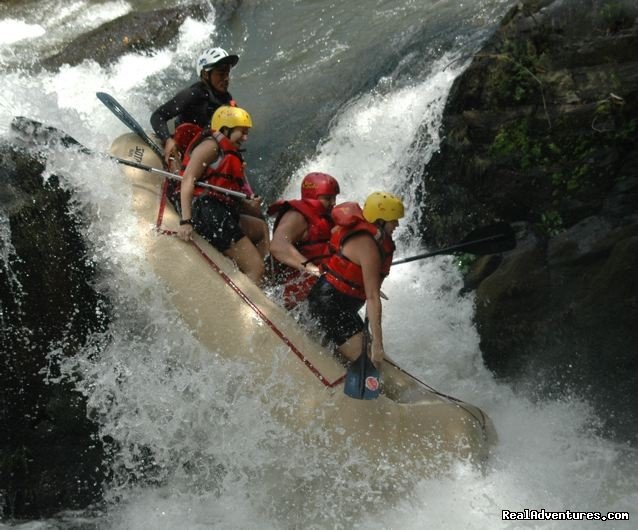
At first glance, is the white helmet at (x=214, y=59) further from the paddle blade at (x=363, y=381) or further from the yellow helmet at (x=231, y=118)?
the paddle blade at (x=363, y=381)

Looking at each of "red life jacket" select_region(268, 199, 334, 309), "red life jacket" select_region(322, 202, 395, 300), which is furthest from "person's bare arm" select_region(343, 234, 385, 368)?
"red life jacket" select_region(268, 199, 334, 309)

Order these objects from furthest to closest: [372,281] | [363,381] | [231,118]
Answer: [231,118] → [372,281] → [363,381]

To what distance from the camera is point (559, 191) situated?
536cm

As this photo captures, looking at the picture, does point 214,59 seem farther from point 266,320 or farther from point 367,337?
point 367,337

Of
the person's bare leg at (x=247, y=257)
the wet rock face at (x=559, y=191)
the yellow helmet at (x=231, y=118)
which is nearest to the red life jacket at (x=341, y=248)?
the person's bare leg at (x=247, y=257)

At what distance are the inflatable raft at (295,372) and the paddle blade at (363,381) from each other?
19 centimetres

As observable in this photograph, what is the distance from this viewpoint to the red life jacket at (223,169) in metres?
4.88

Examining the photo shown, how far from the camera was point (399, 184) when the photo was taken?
683cm

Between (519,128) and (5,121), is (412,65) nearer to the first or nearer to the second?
(519,128)

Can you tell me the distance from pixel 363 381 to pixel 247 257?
132cm

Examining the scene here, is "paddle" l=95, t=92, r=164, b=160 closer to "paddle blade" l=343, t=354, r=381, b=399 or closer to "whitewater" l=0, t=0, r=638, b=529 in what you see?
"whitewater" l=0, t=0, r=638, b=529

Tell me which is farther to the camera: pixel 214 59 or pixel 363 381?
pixel 214 59

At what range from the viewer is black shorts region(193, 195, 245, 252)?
194 inches


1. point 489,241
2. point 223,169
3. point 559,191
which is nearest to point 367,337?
point 489,241
